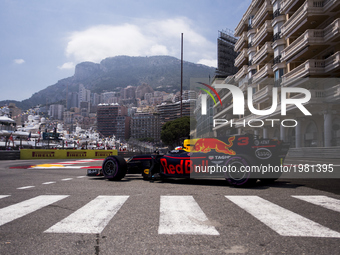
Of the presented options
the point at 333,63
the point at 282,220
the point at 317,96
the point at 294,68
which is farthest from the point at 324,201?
the point at 294,68

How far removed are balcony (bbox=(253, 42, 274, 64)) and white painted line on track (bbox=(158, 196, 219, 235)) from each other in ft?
116

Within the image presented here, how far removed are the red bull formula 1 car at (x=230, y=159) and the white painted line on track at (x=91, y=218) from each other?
8.67 feet

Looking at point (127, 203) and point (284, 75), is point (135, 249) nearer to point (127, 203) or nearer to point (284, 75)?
point (127, 203)

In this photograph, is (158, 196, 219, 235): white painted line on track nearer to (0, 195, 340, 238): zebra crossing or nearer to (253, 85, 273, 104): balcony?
(0, 195, 340, 238): zebra crossing

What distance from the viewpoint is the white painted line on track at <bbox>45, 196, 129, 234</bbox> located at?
3.28 metres

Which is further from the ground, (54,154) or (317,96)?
(317,96)

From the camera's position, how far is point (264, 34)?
37.2 m

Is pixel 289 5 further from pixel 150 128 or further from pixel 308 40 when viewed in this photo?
pixel 150 128

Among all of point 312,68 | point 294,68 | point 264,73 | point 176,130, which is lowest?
point 176,130

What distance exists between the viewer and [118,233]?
3154 mm

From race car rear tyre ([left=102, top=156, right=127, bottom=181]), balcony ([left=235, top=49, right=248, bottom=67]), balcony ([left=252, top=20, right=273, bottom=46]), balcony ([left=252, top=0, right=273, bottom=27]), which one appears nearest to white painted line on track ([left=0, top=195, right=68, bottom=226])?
race car rear tyre ([left=102, top=156, right=127, bottom=181])

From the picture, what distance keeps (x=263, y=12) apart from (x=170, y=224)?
40.2m

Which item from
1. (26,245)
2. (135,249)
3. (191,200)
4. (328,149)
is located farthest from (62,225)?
(328,149)

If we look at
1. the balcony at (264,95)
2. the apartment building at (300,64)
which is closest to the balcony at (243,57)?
the apartment building at (300,64)
